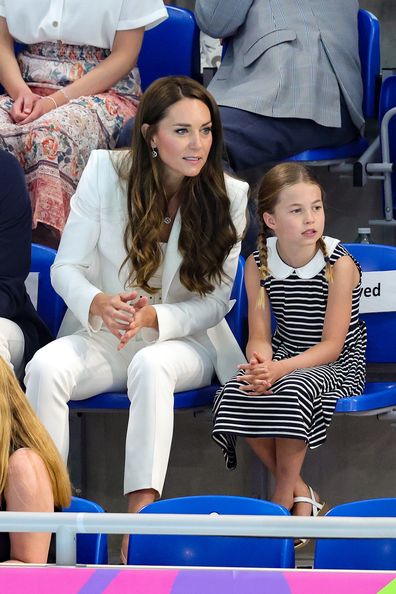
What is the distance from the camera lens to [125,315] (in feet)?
9.44

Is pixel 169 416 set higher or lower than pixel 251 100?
lower

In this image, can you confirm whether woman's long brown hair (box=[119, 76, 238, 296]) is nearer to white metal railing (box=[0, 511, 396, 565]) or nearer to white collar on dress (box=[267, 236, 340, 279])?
white collar on dress (box=[267, 236, 340, 279])

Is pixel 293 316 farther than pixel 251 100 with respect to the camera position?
No

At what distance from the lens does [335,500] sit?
3.44 m

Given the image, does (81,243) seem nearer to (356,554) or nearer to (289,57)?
(289,57)

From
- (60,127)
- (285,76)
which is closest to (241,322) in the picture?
(60,127)

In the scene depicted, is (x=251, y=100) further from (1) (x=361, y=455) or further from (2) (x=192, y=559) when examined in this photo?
(2) (x=192, y=559)

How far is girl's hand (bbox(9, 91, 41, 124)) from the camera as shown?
366 cm

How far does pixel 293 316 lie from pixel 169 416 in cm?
50

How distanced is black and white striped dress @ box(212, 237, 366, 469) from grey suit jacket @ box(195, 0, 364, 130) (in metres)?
0.78

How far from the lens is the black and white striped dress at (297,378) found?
2.76 metres

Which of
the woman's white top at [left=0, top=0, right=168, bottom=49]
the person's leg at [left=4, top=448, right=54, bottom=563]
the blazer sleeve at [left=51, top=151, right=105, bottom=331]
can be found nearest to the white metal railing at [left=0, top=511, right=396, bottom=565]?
the person's leg at [left=4, top=448, right=54, bottom=563]

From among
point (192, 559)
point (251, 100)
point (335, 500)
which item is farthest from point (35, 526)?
point (251, 100)

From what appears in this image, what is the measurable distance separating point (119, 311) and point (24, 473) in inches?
39.1
